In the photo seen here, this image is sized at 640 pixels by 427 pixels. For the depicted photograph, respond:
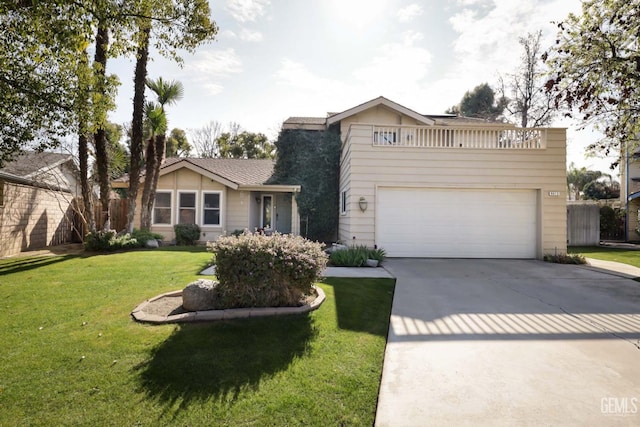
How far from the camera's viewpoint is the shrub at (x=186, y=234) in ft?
44.5

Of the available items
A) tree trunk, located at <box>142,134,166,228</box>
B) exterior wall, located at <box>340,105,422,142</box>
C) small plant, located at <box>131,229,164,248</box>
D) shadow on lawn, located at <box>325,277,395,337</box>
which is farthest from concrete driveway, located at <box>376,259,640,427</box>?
tree trunk, located at <box>142,134,166,228</box>

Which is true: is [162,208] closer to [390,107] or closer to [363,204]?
[363,204]

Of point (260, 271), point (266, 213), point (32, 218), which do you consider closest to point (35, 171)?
point (32, 218)

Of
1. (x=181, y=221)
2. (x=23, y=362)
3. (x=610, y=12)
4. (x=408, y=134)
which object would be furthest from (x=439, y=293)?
(x=181, y=221)

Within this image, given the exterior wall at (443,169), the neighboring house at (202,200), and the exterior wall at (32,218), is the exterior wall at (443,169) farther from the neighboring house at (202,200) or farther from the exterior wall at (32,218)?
the exterior wall at (32,218)

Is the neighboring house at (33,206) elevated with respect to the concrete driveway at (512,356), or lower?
elevated

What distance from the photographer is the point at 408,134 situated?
11.1m

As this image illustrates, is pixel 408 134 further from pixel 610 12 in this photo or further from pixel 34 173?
pixel 34 173

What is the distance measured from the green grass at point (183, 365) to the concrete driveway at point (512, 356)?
32 centimetres

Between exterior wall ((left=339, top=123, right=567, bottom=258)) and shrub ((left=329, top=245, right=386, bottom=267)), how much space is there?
97 cm

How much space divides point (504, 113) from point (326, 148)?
16894 millimetres

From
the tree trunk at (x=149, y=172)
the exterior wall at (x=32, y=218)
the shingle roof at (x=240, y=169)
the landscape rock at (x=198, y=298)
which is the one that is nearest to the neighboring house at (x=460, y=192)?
the landscape rock at (x=198, y=298)

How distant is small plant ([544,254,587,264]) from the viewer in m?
9.13

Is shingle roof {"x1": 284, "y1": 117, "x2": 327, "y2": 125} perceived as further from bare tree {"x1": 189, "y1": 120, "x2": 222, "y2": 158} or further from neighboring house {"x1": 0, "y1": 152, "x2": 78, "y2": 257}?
bare tree {"x1": 189, "y1": 120, "x2": 222, "y2": 158}
